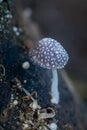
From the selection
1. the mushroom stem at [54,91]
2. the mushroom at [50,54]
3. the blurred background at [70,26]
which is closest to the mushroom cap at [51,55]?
the mushroom at [50,54]

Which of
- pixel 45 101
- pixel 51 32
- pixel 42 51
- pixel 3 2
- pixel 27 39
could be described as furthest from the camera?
pixel 51 32

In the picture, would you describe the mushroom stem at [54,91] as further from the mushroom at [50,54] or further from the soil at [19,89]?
the mushroom at [50,54]

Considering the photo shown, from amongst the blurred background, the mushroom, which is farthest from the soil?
the blurred background

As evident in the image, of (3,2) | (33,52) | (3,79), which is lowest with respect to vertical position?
(3,79)

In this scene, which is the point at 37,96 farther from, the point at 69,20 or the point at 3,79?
the point at 69,20

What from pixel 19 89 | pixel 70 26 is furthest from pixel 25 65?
pixel 70 26

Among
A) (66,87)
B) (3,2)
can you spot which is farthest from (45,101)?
(3,2)

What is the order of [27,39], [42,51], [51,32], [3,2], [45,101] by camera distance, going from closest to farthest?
1. [42,51]
2. [45,101]
3. [3,2]
4. [27,39]
5. [51,32]
